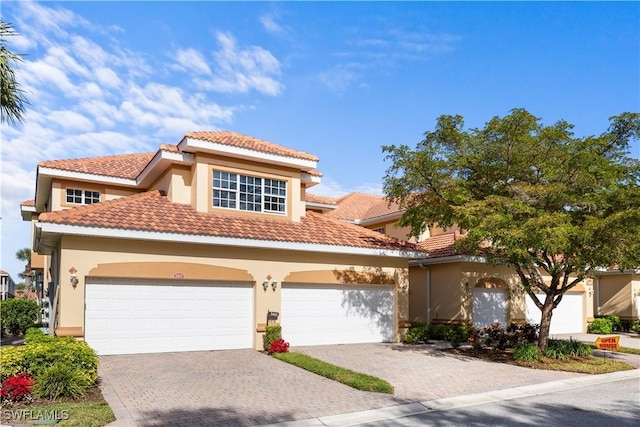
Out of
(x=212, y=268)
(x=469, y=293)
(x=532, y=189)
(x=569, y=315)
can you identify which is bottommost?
A: (x=569, y=315)

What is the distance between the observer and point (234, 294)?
16.0m

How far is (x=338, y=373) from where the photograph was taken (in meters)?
11.9

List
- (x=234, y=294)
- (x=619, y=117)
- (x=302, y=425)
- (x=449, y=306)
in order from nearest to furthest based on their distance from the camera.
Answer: (x=302, y=425), (x=619, y=117), (x=234, y=294), (x=449, y=306)

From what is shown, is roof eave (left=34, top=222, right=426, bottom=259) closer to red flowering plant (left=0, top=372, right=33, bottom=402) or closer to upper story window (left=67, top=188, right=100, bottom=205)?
red flowering plant (left=0, top=372, right=33, bottom=402)

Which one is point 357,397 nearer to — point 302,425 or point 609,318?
point 302,425

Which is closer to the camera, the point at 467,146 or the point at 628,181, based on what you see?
the point at 628,181

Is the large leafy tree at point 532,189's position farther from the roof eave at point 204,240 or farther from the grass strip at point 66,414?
the grass strip at point 66,414

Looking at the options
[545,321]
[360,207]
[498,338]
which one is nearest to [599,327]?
[498,338]

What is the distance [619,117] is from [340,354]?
36.1 ft

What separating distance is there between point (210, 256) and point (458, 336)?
8.96 m

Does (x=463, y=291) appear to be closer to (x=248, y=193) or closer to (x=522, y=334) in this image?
(x=522, y=334)

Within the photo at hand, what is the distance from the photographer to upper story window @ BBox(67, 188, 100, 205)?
69.2ft

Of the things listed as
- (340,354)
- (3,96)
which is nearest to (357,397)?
(340,354)

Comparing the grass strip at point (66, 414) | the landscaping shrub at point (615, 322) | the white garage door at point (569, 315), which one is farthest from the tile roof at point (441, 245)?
the grass strip at point (66, 414)
